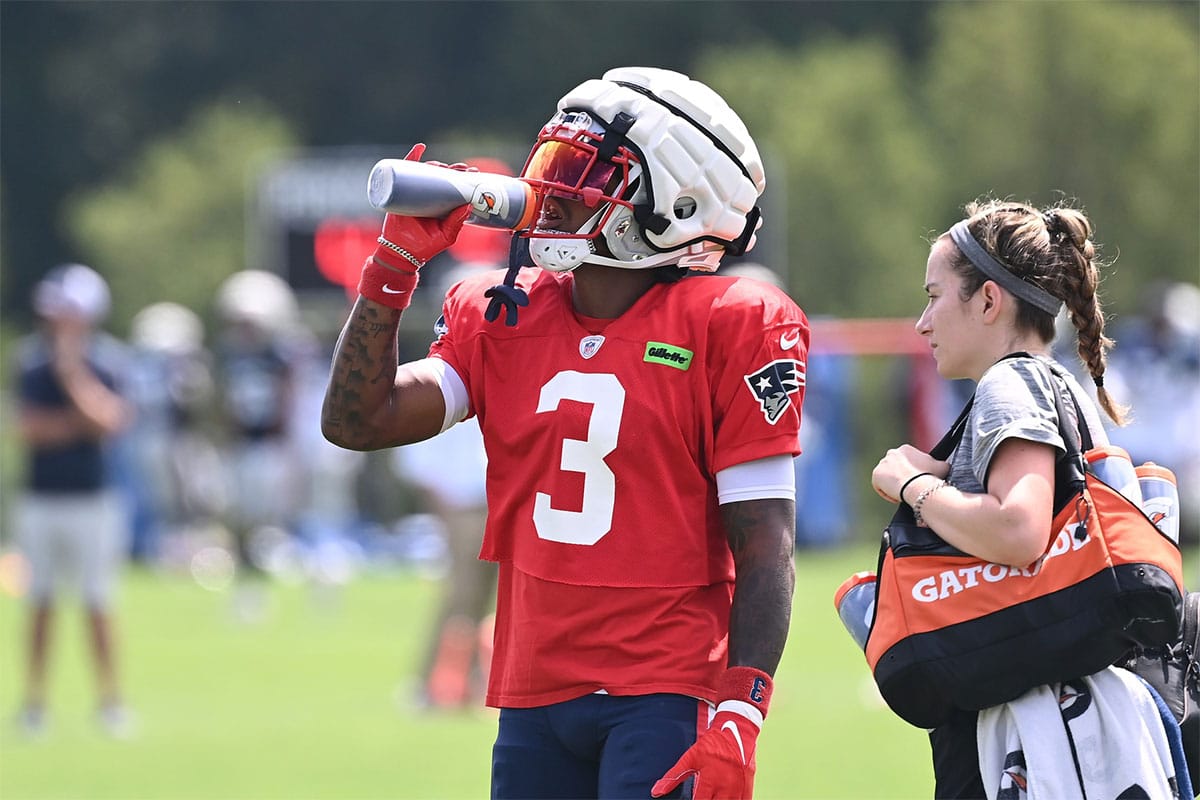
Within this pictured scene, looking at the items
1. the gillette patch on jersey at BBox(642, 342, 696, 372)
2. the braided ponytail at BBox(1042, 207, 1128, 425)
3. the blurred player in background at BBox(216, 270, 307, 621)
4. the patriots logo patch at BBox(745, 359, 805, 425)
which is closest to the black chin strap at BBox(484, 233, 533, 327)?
the gillette patch on jersey at BBox(642, 342, 696, 372)

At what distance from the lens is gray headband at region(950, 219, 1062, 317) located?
3266 millimetres

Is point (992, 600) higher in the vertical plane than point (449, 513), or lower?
lower

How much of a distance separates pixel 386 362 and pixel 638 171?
57 centimetres

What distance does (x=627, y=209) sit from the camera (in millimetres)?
3330

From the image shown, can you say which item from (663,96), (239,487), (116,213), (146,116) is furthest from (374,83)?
(663,96)

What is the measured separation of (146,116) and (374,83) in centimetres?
441

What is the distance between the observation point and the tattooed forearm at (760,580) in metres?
3.16

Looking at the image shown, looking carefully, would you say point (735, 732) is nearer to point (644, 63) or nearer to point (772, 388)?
point (772, 388)

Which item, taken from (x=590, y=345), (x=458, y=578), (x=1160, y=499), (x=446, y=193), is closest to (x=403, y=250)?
(x=446, y=193)

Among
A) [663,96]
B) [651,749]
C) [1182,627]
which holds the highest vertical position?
[663,96]

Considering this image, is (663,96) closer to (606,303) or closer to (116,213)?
(606,303)

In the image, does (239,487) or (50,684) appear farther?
(239,487)

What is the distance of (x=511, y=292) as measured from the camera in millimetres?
3307

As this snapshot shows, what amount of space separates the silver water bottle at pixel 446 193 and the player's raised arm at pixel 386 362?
3cm
